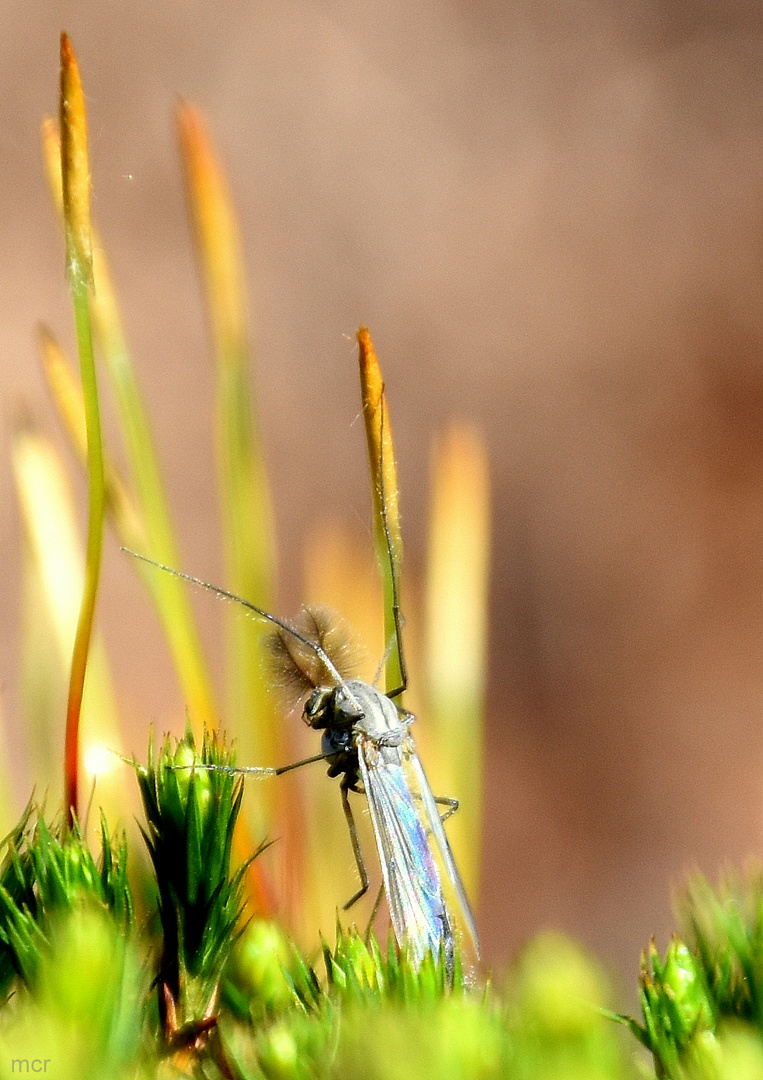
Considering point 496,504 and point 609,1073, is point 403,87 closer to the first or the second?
point 496,504

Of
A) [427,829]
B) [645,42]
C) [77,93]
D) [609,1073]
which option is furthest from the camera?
[645,42]

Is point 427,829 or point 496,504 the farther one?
point 496,504

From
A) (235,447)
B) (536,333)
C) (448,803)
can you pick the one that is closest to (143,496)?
(235,447)

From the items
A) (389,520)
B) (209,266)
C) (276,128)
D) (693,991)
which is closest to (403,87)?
(276,128)

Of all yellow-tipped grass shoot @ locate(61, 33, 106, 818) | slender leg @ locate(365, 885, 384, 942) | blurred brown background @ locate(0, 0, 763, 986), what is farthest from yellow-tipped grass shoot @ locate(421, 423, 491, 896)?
yellow-tipped grass shoot @ locate(61, 33, 106, 818)

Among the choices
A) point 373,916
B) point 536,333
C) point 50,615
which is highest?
point 536,333

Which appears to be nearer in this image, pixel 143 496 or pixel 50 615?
pixel 143 496

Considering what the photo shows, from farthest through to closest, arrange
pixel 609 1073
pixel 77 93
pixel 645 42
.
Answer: pixel 645 42 → pixel 77 93 → pixel 609 1073

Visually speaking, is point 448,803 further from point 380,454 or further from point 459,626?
point 380,454
